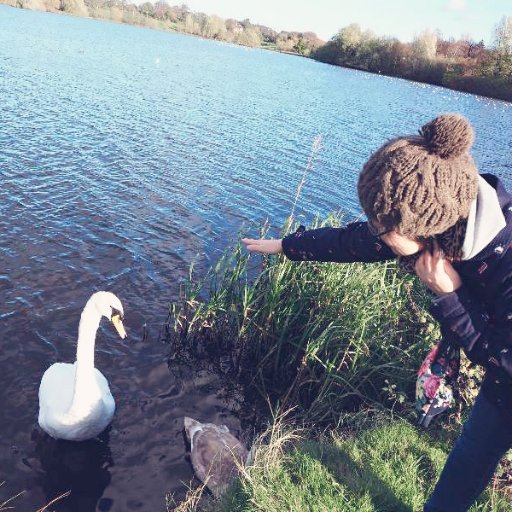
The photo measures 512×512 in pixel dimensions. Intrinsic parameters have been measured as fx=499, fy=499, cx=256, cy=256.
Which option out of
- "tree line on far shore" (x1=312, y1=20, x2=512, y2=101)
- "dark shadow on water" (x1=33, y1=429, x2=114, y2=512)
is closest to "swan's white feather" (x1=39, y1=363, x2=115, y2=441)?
"dark shadow on water" (x1=33, y1=429, x2=114, y2=512)

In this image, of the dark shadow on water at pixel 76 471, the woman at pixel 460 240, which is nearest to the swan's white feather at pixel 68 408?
the dark shadow on water at pixel 76 471

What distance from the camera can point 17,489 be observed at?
4672mm

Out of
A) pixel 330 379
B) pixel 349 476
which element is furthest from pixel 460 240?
pixel 330 379

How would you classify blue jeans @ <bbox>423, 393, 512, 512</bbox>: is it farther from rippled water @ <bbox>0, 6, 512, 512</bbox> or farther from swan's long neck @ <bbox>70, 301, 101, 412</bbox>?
swan's long neck @ <bbox>70, 301, 101, 412</bbox>

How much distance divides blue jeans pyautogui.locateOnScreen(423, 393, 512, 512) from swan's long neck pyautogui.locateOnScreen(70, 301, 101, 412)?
3.44m

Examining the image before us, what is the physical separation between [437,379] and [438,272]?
1.01 metres

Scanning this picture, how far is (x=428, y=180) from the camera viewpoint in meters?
2.13

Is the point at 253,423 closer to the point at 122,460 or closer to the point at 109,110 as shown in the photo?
the point at 122,460

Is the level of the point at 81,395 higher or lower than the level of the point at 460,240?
lower

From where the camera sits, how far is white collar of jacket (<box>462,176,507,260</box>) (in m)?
2.25

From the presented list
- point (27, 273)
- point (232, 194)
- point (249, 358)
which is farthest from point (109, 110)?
point (249, 358)

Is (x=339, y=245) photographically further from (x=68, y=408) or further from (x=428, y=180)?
(x=68, y=408)

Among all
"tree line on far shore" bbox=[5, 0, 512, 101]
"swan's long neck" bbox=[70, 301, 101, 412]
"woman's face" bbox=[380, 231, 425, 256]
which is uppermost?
"tree line on far shore" bbox=[5, 0, 512, 101]

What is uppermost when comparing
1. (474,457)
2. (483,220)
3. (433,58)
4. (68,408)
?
(433,58)
